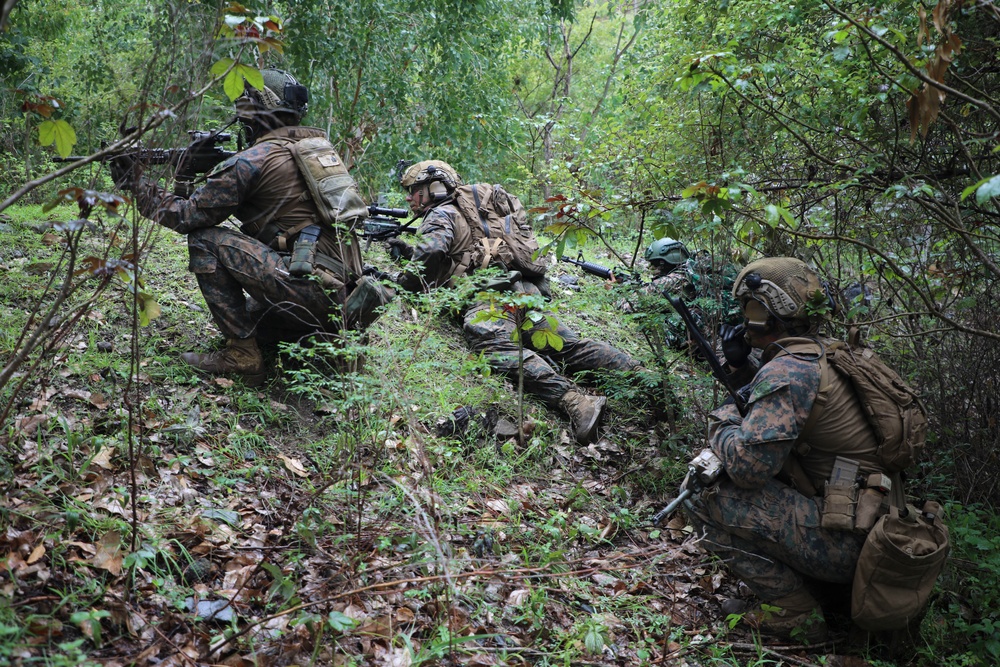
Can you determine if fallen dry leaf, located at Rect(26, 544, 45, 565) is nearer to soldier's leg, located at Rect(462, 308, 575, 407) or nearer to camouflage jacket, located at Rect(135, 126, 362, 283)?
camouflage jacket, located at Rect(135, 126, 362, 283)

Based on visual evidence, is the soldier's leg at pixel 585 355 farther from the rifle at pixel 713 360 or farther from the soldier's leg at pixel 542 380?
the rifle at pixel 713 360

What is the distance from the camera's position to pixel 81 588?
2893mm

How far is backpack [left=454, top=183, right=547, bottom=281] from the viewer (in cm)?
702

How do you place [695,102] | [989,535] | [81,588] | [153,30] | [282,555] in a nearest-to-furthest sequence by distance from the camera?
[81,588] < [282,555] < [989,535] < [695,102] < [153,30]

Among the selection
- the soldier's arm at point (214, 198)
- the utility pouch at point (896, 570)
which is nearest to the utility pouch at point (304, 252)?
the soldier's arm at point (214, 198)

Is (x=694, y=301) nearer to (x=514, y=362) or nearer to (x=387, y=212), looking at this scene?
(x=514, y=362)

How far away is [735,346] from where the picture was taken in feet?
16.6

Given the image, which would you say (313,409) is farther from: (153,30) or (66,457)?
(153,30)

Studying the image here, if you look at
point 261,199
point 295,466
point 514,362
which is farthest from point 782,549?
point 261,199

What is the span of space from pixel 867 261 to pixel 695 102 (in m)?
1.93

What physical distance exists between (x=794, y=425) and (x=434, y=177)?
4502 millimetres

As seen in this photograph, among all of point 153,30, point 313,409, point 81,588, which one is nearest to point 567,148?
point 153,30

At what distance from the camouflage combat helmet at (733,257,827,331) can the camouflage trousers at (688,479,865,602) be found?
96 cm

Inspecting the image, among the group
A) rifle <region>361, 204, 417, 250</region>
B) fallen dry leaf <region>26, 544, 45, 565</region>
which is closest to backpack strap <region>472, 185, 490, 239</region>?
rifle <region>361, 204, 417, 250</region>
